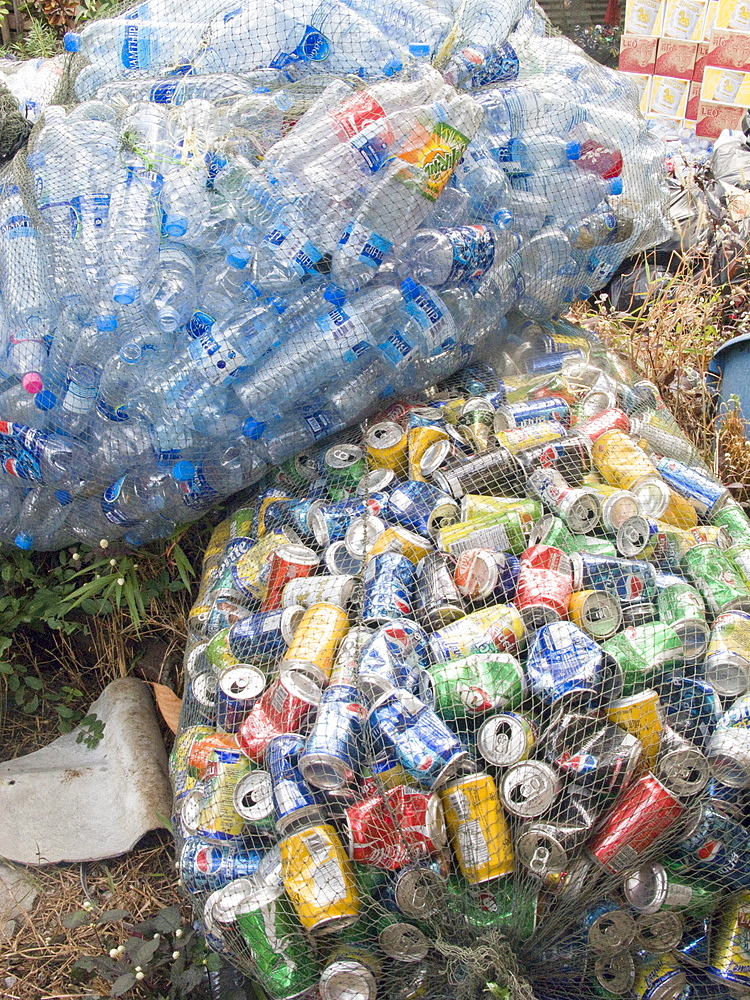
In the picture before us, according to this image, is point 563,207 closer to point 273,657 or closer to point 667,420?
point 667,420

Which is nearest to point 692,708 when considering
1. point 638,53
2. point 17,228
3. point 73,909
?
point 73,909

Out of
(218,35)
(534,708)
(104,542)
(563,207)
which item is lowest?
(104,542)

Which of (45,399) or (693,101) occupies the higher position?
(45,399)

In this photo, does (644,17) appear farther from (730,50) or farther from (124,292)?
(124,292)

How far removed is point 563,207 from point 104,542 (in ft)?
5.18

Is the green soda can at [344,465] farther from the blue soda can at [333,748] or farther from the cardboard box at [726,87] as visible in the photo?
the cardboard box at [726,87]

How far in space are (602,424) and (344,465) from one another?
657 millimetres

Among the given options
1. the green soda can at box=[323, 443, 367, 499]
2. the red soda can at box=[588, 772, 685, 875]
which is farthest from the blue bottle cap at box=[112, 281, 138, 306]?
the red soda can at box=[588, 772, 685, 875]

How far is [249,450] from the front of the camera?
2188mm

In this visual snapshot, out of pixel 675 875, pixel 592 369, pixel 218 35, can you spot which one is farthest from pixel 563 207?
pixel 675 875

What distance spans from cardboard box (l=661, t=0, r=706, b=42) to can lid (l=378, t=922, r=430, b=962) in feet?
21.0

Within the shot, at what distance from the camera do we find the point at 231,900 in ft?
4.88

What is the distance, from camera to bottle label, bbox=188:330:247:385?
6.39ft

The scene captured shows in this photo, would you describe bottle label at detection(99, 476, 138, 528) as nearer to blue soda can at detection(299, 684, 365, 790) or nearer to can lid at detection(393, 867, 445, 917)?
blue soda can at detection(299, 684, 365, 790)
